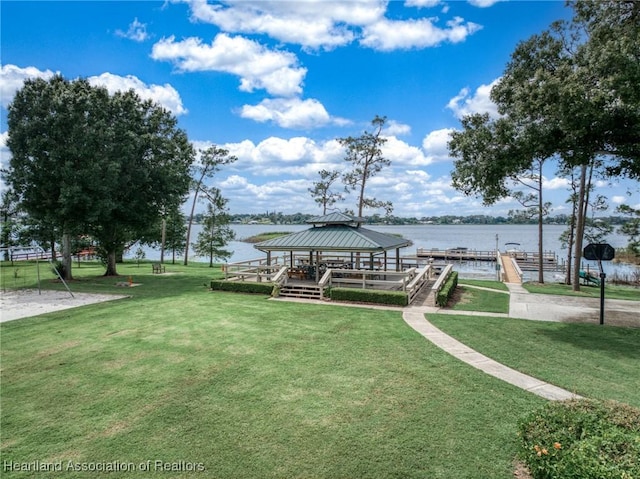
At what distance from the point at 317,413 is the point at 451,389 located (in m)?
2.27

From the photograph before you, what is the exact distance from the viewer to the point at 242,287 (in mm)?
15875

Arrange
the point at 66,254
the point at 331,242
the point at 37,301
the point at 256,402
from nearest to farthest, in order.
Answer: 1. the point at 256,402
2. the point at 37,301
3. the point at 331,242
4. the point at 66,254

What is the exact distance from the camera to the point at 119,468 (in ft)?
13.7

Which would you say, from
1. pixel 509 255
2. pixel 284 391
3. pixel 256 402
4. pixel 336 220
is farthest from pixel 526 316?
pixel 509 255

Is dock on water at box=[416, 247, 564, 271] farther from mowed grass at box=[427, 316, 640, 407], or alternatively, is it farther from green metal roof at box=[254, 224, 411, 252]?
mowed grass at box=[427, 316, 640, 407]

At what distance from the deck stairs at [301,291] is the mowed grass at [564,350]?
196 inches

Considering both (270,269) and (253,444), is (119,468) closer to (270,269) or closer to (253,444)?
(253,444)

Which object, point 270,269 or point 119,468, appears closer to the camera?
point 119,468

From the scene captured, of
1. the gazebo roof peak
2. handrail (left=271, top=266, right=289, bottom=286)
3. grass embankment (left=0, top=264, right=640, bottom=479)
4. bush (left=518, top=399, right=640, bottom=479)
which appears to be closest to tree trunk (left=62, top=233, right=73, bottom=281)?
grass embankment (left=0, top=264, right=640, bottom=479)

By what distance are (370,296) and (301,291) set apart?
10.2 feet

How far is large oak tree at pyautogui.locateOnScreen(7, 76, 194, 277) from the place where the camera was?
1676 centimetres

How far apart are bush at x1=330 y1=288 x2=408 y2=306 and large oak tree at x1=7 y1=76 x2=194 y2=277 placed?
1148 cm

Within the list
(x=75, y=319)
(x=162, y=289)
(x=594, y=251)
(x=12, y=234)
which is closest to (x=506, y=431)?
(x=594, y=251)

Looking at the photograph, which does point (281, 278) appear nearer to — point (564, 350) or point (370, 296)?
point (370, 296)
